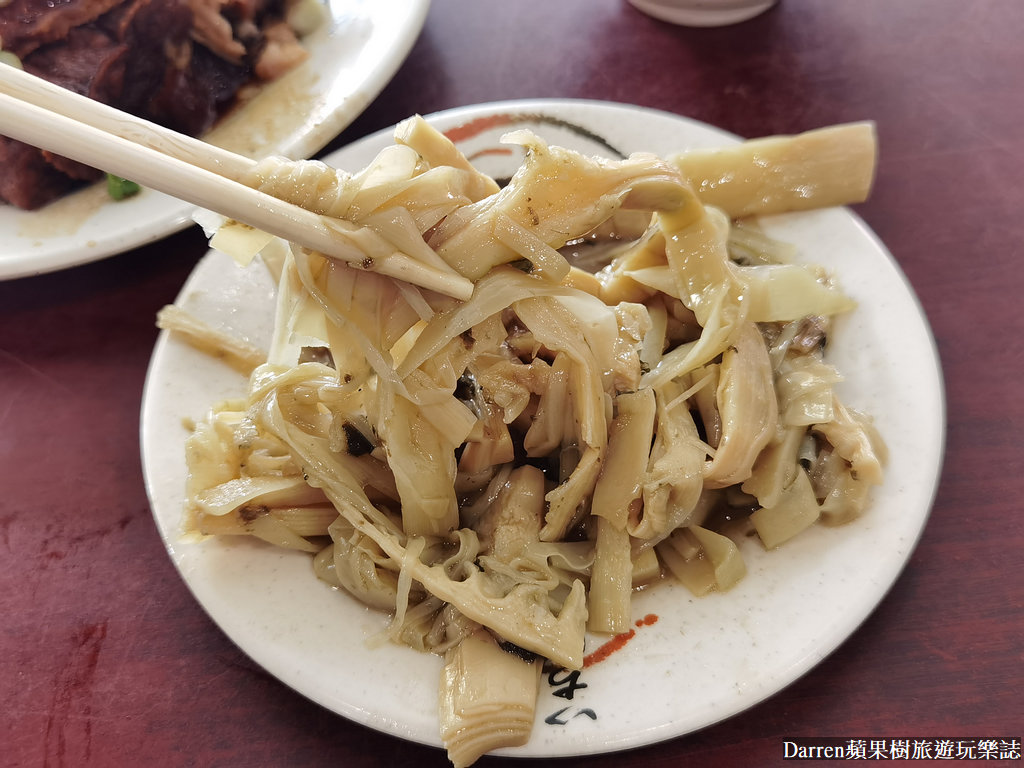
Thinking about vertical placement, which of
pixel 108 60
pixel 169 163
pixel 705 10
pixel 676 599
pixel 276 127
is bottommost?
pixel 676 599

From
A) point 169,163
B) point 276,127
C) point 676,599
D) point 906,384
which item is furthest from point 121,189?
point 906,384

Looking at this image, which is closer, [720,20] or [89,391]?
[89,391]

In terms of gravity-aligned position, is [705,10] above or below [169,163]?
below

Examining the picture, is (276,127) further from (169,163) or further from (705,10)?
(705,10)

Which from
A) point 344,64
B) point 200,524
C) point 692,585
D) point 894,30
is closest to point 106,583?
point 200,524

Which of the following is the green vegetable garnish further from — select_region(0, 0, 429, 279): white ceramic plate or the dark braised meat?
the dark braised meat

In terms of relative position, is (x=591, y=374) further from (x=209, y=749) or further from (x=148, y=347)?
(x=148, y=347)

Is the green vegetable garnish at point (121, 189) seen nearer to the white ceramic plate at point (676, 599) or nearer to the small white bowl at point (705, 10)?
the white ceramic plate at point (676, 599)

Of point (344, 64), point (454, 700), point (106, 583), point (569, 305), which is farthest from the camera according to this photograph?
point (344, 64)
